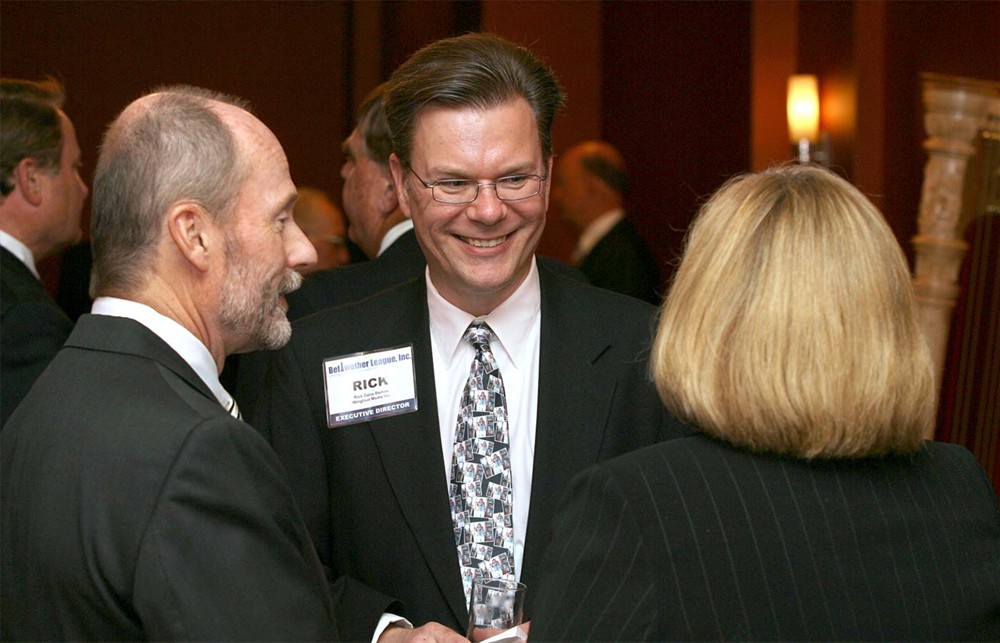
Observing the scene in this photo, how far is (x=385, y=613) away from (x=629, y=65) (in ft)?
20.7

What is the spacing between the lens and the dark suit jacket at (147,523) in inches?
56.5

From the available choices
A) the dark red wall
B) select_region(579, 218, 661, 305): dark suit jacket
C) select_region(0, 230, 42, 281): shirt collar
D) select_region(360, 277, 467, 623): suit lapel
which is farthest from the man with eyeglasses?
the dark red wall

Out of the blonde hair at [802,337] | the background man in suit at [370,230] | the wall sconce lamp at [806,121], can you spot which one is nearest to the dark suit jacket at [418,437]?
the blonde hair at [802,337]

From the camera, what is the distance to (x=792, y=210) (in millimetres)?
1484

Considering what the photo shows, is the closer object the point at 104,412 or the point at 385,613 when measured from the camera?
the point at 104,412

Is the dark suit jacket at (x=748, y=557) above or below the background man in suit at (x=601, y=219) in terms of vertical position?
below

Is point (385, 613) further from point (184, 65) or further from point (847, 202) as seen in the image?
point (184, 65)

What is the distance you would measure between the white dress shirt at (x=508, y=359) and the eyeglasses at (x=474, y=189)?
6.9 inches

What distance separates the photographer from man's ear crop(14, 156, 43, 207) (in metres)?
3.37

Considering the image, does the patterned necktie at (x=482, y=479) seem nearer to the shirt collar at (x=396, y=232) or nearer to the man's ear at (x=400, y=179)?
the man's ear at (x=400, y=179)

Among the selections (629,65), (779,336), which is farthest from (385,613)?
(629,65)

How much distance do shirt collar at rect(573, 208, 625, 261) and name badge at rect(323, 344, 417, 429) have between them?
4.40m

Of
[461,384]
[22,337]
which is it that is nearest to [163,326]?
[461,384]

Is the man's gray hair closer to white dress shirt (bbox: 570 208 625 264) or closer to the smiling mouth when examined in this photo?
the smiling mouth
